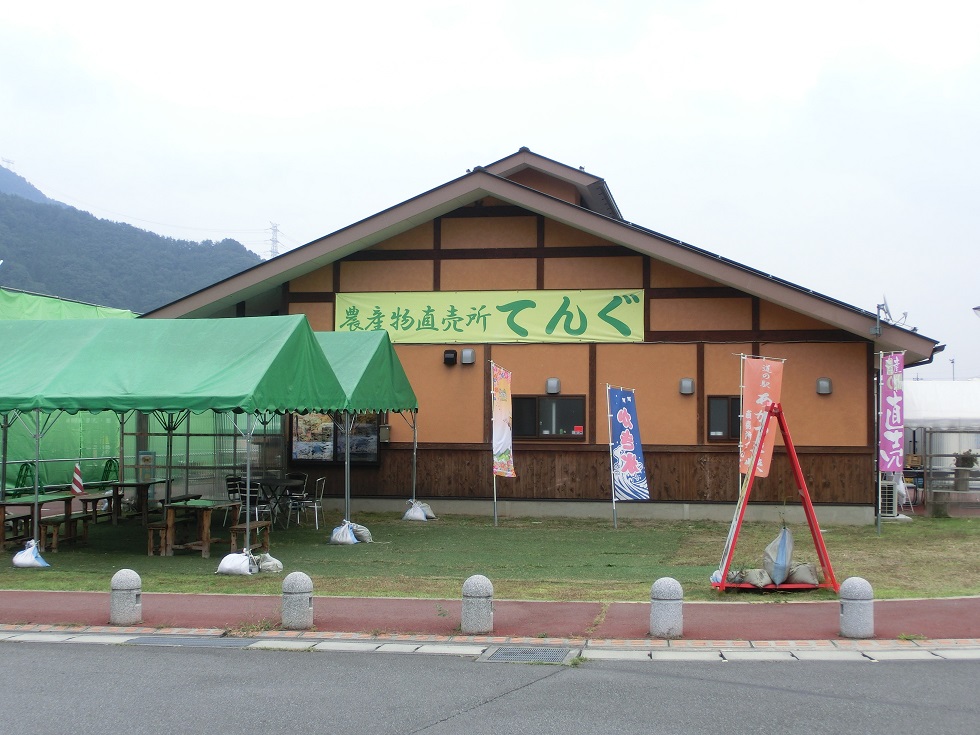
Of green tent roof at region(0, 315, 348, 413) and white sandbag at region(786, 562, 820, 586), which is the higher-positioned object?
green tent roof at region(0, 315, 348, 413)

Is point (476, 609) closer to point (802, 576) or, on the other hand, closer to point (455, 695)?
point (455, 695)

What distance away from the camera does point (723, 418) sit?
18.5 meters

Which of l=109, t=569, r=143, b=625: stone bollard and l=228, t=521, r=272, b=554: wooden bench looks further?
l=228, t=521, r=272, b=554: wooden bench

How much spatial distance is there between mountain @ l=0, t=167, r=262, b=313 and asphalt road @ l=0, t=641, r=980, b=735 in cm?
5231

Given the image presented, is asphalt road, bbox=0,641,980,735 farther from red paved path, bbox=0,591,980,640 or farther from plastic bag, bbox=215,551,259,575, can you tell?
plastic bag, bbox=215,551,259,575

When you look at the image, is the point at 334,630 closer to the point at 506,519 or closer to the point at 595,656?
the point at 595,656

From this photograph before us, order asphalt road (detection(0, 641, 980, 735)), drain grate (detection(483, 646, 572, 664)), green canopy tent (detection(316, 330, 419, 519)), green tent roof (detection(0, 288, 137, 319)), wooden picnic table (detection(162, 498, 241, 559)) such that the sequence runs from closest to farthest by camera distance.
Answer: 1. asphalt road (detection(0, 641, 980, 735))
2. drain grate (detection(483, 646, 572, 664))
3. wooden picnic table (detection(162, 498, 241, 559))
4. green canopy tent (detection(316, 330, 419, 519))
5. green tent roof (detection(0, 288, 137, 319))

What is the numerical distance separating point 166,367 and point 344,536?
365 cm

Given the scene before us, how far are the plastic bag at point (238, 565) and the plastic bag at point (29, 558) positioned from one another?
2.48m

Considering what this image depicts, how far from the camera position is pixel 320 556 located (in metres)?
13.6

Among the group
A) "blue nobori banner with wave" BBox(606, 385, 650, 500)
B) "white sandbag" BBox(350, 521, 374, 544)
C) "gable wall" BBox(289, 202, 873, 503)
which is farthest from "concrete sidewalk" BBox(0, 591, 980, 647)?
"gable wall" BBox(289, 202, 873, 503)

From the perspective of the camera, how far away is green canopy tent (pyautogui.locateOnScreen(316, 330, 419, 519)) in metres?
15.3

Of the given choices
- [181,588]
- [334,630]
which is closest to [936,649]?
[334,630]

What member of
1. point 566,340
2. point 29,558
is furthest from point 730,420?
point 29,558
